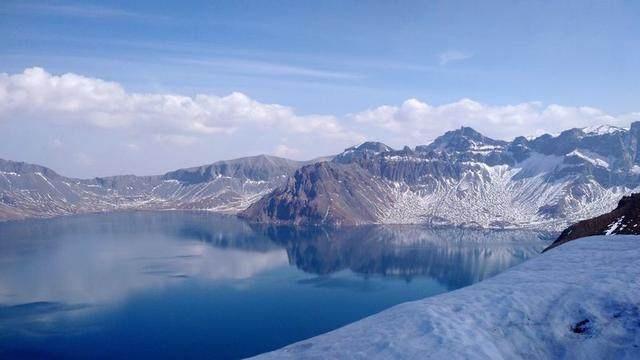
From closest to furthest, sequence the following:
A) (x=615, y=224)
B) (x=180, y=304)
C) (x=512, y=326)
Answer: (x=512, y=326)
(x=615, y=224)
(x=180, y=304)

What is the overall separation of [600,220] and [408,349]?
7235 centimetres

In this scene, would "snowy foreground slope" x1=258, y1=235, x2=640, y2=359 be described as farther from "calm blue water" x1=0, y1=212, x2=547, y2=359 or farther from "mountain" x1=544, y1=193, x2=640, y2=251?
"calm blue water" x1=0, y1=212, x2=547, y2=359

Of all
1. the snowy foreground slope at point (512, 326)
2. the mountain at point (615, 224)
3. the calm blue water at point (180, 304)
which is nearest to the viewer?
the snowy foreground slope at point (512, 326)

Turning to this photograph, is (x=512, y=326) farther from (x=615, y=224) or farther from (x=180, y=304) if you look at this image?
(x=180, y=304)

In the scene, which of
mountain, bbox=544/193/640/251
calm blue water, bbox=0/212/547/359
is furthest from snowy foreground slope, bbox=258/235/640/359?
calm blue water, bbox=0/212/547/359

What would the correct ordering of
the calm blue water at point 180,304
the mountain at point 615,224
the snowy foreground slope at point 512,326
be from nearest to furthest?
the snowy foreground slope at point 512,326, the mountain at point 615,224, the calm blue water at point 180,304

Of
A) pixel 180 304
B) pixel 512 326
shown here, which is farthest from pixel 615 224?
pixel 180 304

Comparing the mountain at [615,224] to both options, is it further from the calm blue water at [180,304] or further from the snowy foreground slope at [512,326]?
the calm blue water at [180,304]

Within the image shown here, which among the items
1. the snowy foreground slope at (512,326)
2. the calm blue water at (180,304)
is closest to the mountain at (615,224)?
the snowy foreground slope at (512,326)

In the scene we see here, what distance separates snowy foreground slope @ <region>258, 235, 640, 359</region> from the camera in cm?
1320

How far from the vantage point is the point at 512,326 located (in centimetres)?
1447

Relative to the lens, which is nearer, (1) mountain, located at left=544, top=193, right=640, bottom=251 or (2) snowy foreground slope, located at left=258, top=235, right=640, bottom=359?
(2) snowy foreground slope, located at left=258, top=235, right=640, bottom=359

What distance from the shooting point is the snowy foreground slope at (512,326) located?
1320 cm

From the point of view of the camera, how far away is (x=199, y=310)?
128 metres
